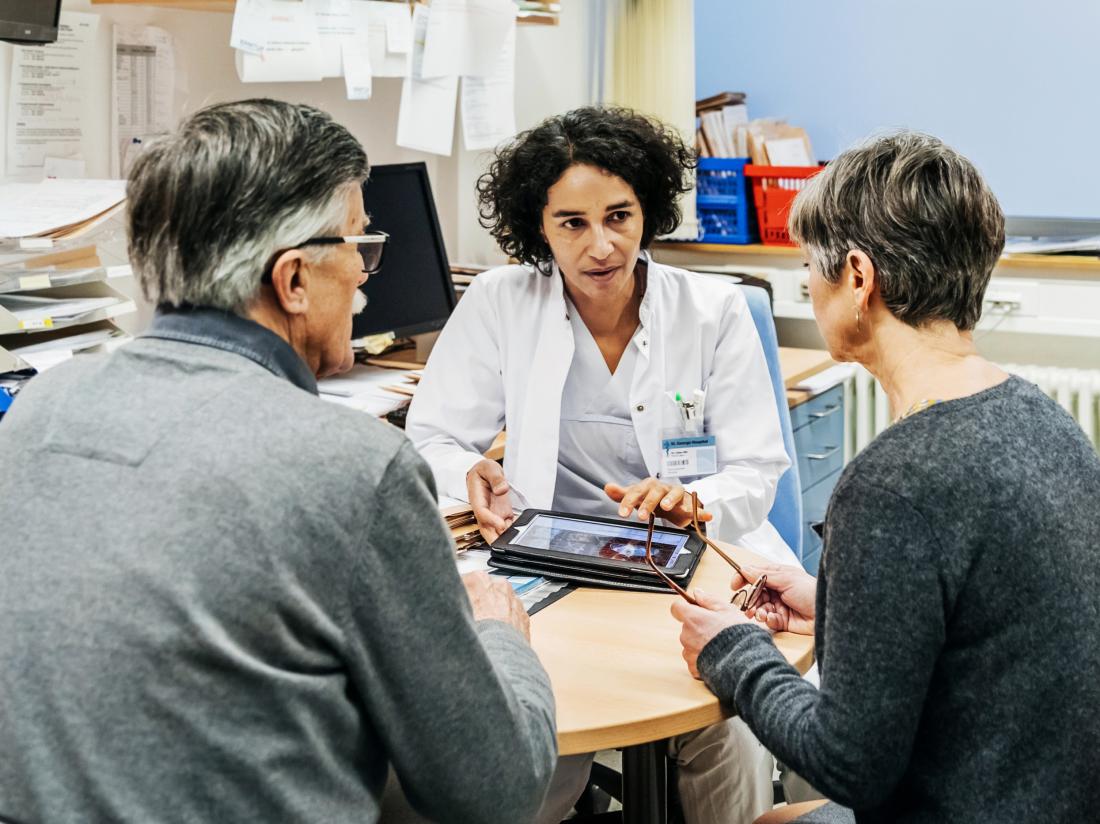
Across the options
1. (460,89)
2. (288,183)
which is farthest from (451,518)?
(460,89)

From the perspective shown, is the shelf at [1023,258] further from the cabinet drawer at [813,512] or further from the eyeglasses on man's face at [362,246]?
the eyeglasses on man's face at [362,246]

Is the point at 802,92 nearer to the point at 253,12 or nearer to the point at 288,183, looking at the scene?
the point at 253,12

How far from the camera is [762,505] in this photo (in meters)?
2.19

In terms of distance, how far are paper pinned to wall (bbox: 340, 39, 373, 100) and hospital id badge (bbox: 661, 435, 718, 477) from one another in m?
1.26

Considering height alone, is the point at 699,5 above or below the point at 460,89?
above

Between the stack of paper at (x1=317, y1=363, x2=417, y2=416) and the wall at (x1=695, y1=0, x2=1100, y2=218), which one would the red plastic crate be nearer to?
the wall at (x1=695, y1=0, x2=1100, y2=218)

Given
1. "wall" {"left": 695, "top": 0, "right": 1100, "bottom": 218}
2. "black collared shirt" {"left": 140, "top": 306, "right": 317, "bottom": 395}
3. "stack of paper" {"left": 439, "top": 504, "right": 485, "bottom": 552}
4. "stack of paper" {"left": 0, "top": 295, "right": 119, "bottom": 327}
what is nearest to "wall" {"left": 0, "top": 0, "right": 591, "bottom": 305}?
"stack of paper" {"left": 0, "top": 295, "right": 119, "bottom": 327}

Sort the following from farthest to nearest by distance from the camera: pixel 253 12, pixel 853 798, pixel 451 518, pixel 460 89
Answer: pixel 460 89
pixel 253 12
pixel 451 518
pixel 853 798

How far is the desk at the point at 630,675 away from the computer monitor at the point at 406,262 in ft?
4.34

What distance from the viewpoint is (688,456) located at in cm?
218

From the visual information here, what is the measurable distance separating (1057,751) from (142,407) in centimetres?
89

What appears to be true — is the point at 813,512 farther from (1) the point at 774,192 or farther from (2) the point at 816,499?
(1) the point at 774,192

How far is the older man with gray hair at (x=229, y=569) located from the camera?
93cm

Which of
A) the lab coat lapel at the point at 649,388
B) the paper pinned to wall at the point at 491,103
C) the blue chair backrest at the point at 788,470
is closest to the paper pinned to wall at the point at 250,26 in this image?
the paper pinned to wall at the point at 491,103
